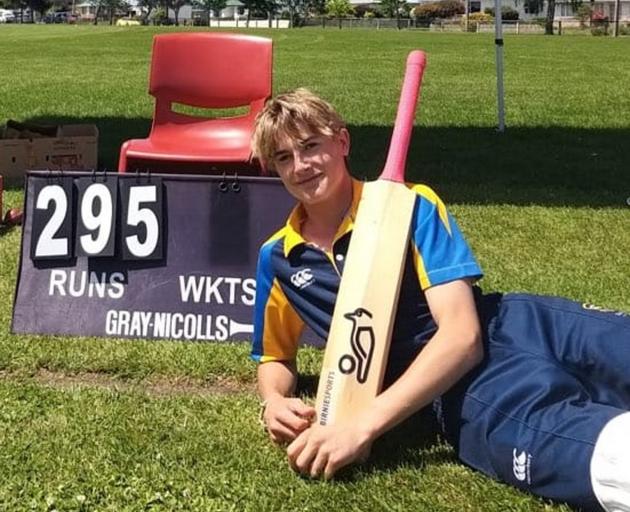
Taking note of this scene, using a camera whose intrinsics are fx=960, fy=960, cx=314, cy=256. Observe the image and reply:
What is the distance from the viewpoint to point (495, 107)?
12094 millimetres

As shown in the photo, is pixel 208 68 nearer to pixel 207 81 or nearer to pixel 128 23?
pixel 207 81

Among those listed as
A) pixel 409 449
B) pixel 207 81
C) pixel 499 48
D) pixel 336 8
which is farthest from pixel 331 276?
pixel 336 8

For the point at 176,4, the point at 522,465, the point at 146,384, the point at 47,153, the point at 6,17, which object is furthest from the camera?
the point at 176,4

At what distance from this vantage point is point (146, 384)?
3381 millimetres

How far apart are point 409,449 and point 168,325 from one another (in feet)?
4.25

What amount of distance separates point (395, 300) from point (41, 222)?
1.69 metres

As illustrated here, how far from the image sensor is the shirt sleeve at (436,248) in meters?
2.60

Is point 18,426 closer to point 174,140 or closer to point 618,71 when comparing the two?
point 174,140

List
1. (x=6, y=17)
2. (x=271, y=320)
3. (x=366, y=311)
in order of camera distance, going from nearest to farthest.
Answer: (x=366, y=311) → (x=271, y=320) → (x=6, y=17)

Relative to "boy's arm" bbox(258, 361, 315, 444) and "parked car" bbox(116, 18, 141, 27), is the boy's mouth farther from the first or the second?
"parked car" bbox(116, 18, 141, 27)

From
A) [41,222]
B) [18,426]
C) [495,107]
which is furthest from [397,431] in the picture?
[495,107]

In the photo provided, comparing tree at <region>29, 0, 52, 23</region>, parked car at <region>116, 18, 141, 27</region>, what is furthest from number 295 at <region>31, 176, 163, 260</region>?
tree at <region>29, 0, 52, 23</region>

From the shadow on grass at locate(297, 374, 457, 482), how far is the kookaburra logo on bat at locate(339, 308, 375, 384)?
28 cm

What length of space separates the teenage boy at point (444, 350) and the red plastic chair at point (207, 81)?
A: 119 inches
